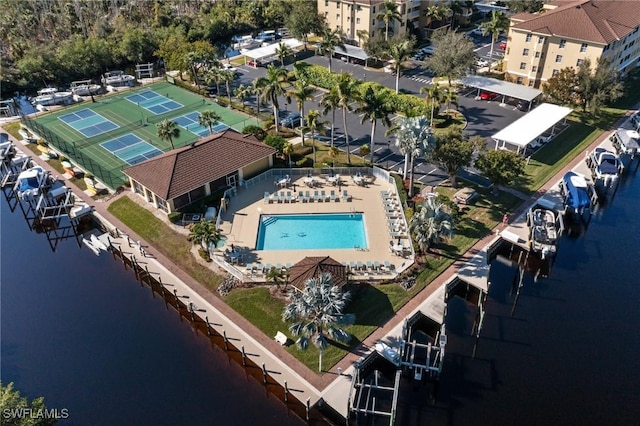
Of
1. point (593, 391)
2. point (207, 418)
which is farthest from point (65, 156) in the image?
point (593, 391)

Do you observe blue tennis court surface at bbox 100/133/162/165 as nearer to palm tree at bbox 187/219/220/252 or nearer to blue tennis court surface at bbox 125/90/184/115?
blue tennis court surface at bbox 125/90/184/115

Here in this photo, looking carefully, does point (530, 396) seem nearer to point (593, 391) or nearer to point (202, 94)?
point (593, 391)

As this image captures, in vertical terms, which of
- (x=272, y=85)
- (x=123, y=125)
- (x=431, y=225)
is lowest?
(x=123, y=125)

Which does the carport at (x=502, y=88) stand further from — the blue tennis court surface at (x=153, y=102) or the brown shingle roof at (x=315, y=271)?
the blue tennis court surface at (x=153, y=102)

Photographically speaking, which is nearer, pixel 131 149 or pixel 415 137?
pixel 415 137

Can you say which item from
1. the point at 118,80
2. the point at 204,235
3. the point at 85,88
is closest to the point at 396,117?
the point at 204,235

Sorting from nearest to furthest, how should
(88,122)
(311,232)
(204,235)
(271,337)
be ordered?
(271,337)
(204,235)
(311,232)
(88,122)

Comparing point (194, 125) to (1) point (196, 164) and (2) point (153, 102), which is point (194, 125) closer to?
(2) point (153, 102)
